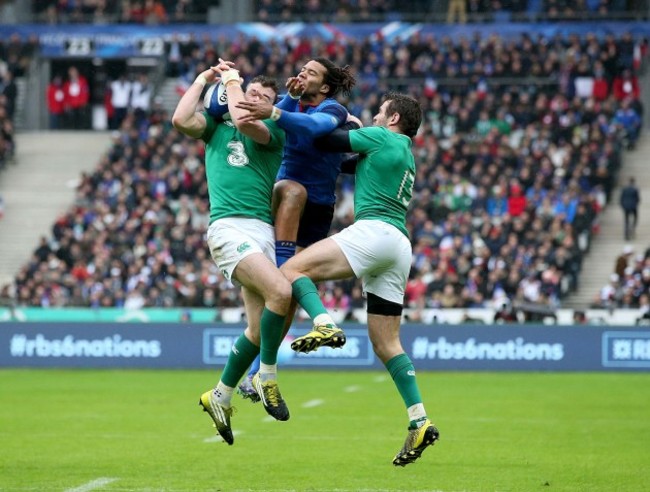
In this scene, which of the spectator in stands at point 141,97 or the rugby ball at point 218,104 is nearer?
the rugby ball at point 218,104

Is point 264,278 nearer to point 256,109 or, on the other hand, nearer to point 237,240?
point 237,240

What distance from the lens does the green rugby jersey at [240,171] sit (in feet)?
33.2

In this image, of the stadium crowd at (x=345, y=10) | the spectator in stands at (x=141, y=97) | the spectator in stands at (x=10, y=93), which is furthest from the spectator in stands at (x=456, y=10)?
the spectator in stands at (x=10, y=93)

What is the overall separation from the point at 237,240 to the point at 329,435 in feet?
19.8

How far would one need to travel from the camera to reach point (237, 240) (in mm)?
9969

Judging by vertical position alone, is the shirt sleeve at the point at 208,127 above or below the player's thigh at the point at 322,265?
above

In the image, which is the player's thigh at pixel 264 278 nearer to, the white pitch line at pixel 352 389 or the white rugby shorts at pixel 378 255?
the white rugby shorts at pixel 378 255

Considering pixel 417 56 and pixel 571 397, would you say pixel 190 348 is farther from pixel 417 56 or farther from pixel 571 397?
pixel 417 56

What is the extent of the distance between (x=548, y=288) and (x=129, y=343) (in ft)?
28.2

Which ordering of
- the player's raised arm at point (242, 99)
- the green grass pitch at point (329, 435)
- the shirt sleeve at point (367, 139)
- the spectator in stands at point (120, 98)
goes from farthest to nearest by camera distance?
1. the spectator in stands at point (120, 98)
2. the green grass pitch at point (329, 435)
3. the shirt sleeve at point (367, 139)
4. the player's raised arm at point (242, 99)

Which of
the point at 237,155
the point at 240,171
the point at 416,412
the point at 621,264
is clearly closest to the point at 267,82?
the point at 237,155

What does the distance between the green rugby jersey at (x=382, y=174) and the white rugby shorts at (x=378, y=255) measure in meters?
0.11

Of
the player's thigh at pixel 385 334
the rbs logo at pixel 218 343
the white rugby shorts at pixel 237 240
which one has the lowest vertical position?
the rbs logo at pixel 218 343

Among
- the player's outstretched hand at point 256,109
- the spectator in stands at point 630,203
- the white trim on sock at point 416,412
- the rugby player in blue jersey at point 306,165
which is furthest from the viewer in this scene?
the spectator in stands at point 630,203
